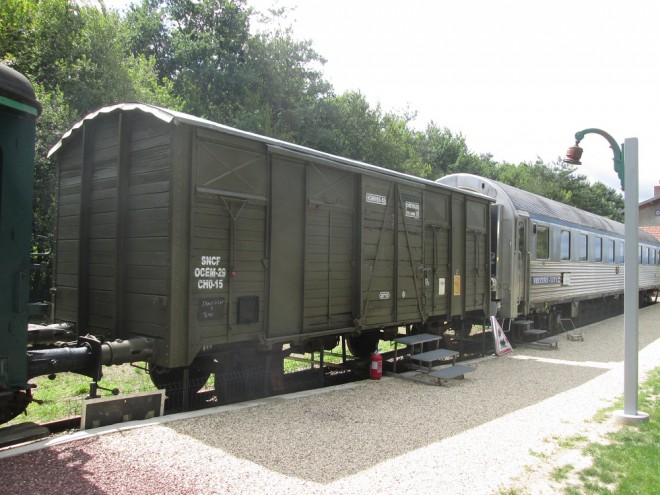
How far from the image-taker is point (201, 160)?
519 centimetres

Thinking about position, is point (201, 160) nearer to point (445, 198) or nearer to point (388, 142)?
point (445, 198)

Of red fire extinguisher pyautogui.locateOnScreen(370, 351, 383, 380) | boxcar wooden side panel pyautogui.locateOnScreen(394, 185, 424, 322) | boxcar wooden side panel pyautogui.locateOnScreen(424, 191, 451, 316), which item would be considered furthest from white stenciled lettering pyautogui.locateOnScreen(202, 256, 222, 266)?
boxcar wooden side panel pyautogui.locateOnScreen(424, 191, 451, 316)

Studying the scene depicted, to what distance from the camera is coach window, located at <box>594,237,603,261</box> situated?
1677cm

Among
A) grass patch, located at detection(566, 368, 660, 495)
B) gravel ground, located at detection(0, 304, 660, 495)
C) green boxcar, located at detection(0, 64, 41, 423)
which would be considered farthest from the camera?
grass patch, located at detection(566, 368, 660, 495)

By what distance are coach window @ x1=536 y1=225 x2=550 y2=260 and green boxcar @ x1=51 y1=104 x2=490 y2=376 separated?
21.2 feet

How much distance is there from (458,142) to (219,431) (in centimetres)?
4610

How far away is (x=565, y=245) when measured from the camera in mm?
14211

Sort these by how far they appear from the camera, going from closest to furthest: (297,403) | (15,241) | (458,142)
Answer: (15,241), (297,403), (458,142)

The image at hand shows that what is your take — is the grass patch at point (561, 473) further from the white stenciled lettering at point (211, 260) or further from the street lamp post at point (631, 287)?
the white stenciled lettering at point (211, 260)

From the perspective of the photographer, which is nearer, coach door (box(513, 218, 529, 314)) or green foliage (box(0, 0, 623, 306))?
coach door (box(513, 218, 529, 314))

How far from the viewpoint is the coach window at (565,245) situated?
13.9 metres

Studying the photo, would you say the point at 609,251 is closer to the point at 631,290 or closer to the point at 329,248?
the point at 631,290

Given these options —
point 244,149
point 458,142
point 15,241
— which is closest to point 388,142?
point 458,142

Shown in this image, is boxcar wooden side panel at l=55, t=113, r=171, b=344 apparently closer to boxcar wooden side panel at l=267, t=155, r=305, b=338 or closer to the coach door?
boxcar wooden side panel at l=267, t=155, r=305, b=338
